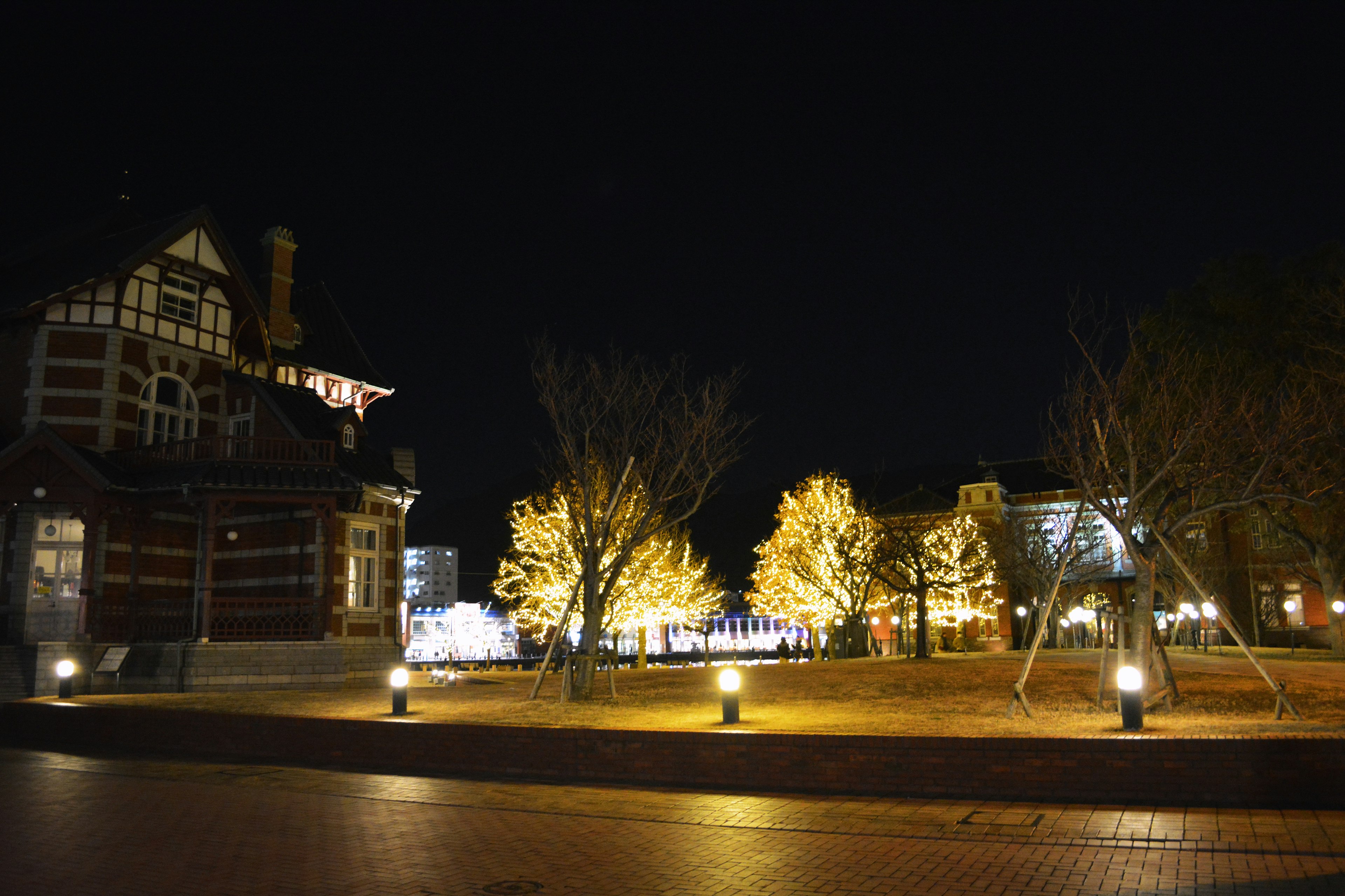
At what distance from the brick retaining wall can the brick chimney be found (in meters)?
20.7

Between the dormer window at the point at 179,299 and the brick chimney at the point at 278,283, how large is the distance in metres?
4.09

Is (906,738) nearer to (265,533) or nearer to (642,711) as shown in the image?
(642,711)

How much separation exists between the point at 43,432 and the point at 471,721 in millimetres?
17253

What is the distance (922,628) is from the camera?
113 feet

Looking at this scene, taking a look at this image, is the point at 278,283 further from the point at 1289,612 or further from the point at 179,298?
the point at 1289,612

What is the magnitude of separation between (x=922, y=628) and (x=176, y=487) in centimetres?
2408

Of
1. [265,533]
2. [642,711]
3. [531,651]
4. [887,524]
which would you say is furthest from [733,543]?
[642,711]

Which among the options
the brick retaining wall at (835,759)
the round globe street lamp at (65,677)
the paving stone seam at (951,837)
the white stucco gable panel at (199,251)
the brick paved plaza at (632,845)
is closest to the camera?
the brick paved plaza at (632,845)

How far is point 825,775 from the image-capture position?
37.1 feet

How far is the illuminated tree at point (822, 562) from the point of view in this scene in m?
39.8

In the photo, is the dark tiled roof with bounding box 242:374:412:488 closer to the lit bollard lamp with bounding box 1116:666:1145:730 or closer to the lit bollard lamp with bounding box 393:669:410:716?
the lit bollard lamp with bounding box 393:669:410:716

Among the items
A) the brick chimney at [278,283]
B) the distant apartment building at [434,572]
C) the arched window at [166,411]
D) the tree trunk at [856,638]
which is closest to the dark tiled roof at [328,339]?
the brick chimney at [278,283]

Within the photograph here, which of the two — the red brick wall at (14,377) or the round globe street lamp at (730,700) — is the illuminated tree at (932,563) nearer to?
the round globe street lamp at (730,700)

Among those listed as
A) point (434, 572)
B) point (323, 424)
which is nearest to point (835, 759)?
point (323, 424)
